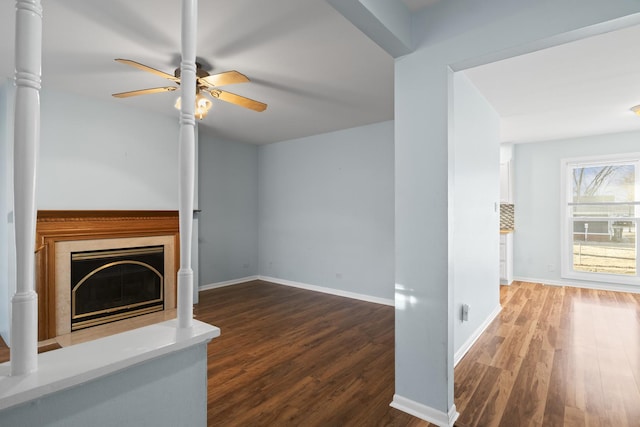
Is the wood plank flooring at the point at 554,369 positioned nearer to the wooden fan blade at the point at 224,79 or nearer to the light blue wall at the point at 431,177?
the light blue wall at the point at 431,177

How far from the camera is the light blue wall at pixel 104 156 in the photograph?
3.32 metres

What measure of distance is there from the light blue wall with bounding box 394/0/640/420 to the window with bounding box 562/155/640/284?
15.4 ft

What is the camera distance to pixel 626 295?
4.75 meters

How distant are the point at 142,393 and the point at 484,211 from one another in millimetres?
3395

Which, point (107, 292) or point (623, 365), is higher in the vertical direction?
point (107, 292)

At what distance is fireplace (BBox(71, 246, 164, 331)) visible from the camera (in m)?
3.47

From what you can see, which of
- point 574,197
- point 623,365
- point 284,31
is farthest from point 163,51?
point 574,197

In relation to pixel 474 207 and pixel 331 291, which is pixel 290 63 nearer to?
pixel 474 207

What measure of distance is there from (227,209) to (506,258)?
471 cm

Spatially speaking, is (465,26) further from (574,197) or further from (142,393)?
(574,197)

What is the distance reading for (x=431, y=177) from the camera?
77.6 inches

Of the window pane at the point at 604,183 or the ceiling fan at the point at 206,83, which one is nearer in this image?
the ceiling fan at the point at 206,83

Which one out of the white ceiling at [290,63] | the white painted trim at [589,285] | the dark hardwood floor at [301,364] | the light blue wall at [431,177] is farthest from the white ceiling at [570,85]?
the dark hardwood floor at [301,364]

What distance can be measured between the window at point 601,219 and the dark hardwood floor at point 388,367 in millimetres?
909
